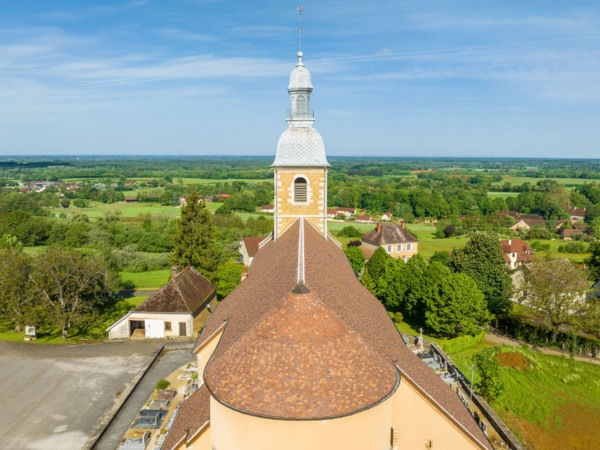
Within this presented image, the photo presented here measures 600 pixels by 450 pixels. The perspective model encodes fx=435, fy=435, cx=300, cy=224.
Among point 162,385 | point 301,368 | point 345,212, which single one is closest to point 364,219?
point 345,212

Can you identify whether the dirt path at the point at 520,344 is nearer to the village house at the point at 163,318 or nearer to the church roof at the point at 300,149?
the church roof at the point at 300,149

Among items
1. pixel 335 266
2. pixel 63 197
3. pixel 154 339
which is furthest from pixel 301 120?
pixel 63 197

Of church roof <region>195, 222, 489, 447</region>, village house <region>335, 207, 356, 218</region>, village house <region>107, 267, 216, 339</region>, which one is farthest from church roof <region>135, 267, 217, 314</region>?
village house <region>335, 207, 356, 218</region>

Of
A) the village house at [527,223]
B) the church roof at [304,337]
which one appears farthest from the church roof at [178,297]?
the village house at [527,223]

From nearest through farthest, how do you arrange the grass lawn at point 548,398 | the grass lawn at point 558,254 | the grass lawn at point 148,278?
the grass lawn at point 548,398, the grass lawn at point 148,278, the grass lawn at point 558,254

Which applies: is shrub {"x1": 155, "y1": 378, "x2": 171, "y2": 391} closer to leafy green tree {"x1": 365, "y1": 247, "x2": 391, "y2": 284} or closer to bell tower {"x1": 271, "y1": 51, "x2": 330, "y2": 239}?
bell tower {"x1": 271, "y1": 51, "x2": 330, "y2": 239}
